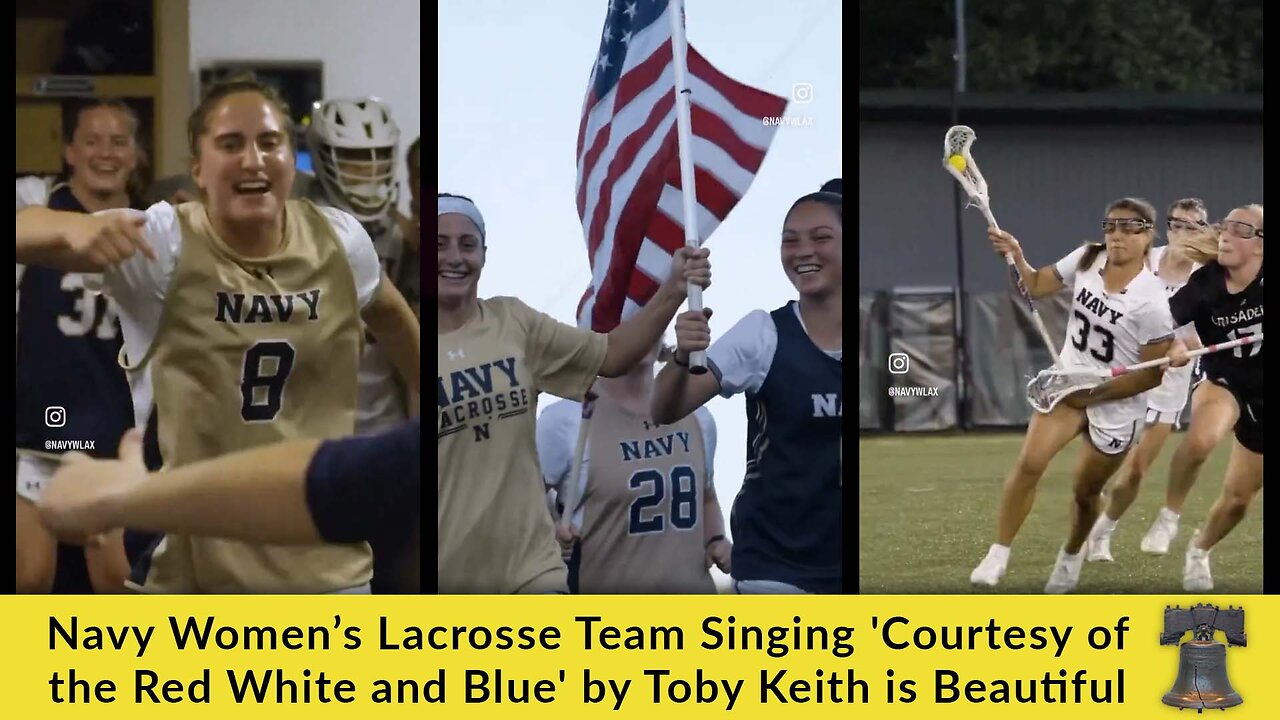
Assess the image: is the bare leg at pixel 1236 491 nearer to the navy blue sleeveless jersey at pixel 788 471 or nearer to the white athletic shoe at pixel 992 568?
the white athletic shoe at pixel 992 568

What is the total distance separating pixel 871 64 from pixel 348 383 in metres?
1.70

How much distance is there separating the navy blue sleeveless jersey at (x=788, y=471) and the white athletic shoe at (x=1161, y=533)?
866 mm

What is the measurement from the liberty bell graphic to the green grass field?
25 centimetres

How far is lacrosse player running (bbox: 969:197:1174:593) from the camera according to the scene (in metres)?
5.59

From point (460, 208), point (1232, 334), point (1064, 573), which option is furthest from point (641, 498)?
point (1232, 334)

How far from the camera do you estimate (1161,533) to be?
5.63 meters

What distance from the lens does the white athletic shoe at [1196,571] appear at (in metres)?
5.62

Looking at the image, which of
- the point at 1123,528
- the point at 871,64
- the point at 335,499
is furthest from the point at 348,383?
the point at 1123,528

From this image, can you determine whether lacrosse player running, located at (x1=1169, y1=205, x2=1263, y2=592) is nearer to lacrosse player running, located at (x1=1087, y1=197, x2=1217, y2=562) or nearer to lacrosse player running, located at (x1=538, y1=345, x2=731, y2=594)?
lacrosse player running, located at (x1=1087, y1=197, x2=1217, y2=562)

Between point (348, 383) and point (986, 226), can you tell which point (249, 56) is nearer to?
Answer: point (348, 383)

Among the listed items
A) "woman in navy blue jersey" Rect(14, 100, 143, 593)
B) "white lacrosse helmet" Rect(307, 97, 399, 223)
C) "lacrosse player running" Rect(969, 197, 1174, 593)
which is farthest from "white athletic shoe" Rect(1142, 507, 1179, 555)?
"woman in navy blue jersey" Rect(14, 100, 143, 593)

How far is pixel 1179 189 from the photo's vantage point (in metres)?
5.54

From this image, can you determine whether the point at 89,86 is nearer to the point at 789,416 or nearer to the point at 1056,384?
the point at 789,416
